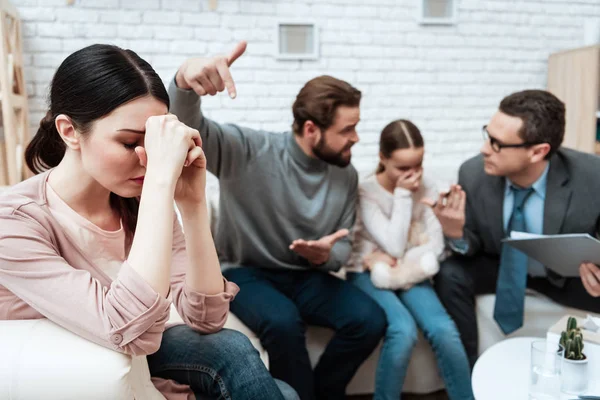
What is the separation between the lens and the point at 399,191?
186 centimetres

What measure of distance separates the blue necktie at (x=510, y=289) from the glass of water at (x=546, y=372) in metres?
0.60

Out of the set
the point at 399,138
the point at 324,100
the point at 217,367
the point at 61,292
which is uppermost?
the point at 324,100

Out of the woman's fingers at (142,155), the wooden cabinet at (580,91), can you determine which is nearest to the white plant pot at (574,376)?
the woman's fingers at (142,155)

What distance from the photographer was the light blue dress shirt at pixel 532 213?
186cm

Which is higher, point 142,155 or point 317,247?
point 142,155

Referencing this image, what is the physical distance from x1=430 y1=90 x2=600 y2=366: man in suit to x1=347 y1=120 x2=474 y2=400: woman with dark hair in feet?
0.36

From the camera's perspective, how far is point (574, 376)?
1132mm

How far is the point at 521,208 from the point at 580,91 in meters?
1.13

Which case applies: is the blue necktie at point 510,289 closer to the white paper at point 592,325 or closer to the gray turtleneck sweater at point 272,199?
the white paper at point 592,325

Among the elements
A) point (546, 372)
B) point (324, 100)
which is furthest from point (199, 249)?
point (324, 100)

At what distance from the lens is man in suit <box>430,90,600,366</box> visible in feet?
5.87

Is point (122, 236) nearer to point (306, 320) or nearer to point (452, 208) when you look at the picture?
point (306, 320)

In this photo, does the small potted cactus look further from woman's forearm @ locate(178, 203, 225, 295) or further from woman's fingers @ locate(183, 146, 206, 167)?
woman's fingers @ locate(183, 146, 206, 167)

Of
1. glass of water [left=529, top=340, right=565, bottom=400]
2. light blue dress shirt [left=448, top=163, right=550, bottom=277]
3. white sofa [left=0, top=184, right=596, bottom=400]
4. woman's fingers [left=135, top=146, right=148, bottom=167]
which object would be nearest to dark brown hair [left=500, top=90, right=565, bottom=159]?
light blue dress shirt [left=448, top=163, right=550, bottom=277]
